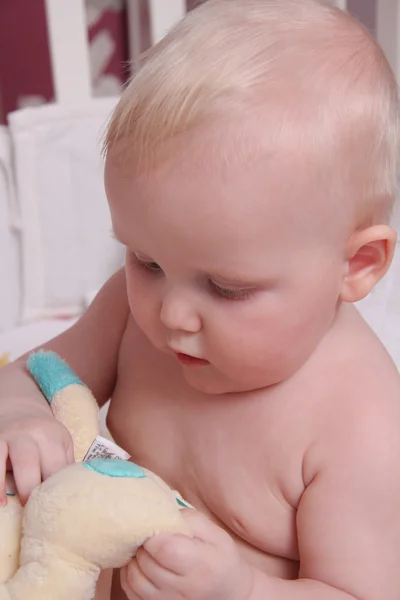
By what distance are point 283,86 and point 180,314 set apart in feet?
0.55

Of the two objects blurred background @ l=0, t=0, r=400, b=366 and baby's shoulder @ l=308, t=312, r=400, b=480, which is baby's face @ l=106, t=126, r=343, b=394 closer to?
baby's shoulder @ l=308, t=312, r=400, b=480

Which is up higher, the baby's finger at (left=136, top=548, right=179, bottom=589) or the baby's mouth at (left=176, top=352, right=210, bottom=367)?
the baby's mouth at (left=176, top=352, right=210, bottom=367)

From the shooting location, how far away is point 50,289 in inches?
→ 50.4

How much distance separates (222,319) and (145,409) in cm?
20

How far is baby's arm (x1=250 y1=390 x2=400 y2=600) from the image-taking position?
59 cm

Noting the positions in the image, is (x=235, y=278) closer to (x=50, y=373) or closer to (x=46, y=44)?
(x=50, y=373)

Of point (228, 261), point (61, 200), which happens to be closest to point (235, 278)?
point (228, 261)

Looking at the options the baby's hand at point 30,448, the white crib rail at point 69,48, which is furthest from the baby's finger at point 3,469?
the white crib rail at point 69,48

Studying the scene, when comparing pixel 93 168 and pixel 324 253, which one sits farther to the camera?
pixel 93 168

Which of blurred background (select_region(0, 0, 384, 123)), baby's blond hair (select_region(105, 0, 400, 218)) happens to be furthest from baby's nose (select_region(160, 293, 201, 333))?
blurred background (select_region(0, 0, 384, 123))

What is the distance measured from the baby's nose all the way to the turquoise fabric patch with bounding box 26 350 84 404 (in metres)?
0.18

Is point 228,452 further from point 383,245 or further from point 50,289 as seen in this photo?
point 50,289

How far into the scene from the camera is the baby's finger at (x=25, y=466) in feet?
1.98

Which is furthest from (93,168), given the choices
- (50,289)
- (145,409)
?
(145,409)
